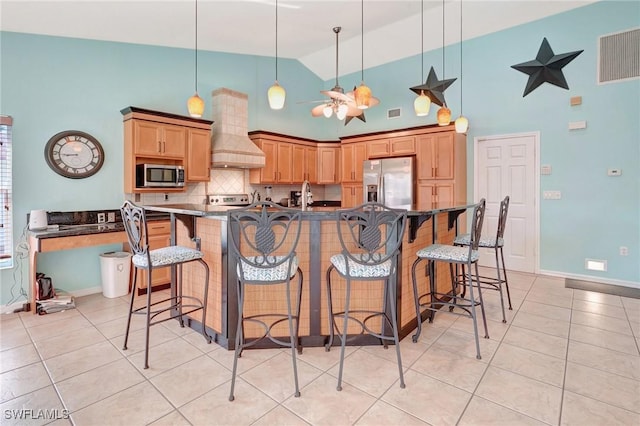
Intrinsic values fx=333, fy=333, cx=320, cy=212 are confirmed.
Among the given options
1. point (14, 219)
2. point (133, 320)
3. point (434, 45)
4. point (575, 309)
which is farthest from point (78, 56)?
point (575, 309)

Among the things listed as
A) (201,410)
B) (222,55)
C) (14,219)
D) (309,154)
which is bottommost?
(201,410)

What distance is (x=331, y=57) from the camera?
653cm

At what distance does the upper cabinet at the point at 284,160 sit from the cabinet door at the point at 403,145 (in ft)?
5.47

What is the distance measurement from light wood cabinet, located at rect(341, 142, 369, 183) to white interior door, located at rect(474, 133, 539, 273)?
6.33ft

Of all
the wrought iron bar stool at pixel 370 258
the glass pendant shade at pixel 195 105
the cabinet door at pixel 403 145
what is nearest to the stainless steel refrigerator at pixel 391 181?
the cabinet door at pixel 403 145

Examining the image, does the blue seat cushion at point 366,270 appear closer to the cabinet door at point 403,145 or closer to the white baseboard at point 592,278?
the cabinet door at point 403,145

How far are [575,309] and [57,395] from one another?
14.7ft

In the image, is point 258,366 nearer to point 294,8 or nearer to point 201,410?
point 201,410

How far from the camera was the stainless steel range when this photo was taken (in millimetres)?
5281

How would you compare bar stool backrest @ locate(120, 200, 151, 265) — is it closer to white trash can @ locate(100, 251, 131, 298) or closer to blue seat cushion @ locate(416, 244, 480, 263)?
white trash can @ locate(100, 251, 131, 298)

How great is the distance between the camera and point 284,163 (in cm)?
618

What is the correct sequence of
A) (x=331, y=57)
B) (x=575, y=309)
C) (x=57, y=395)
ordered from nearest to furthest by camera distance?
(x=57, y=395), (x=575, y=309), (x=331, y=57)

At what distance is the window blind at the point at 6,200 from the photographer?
344cm

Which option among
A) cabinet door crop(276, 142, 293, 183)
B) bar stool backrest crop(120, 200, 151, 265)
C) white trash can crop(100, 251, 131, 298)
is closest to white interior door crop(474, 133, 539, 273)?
cabinet door crop(276, 142, 293, 183)
